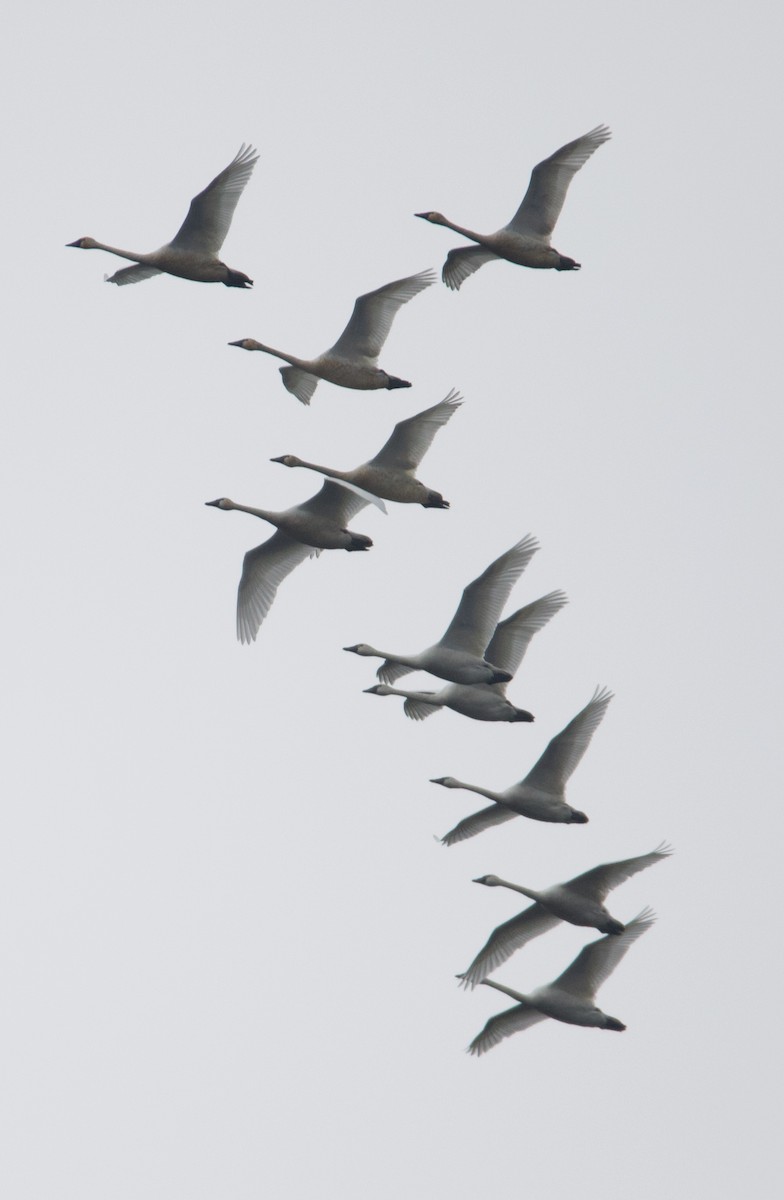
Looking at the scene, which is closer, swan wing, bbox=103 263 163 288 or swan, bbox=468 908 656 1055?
swan, bbox=468 908 656 1055

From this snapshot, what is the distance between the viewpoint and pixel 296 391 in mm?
34469

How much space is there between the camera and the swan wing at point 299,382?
112ft

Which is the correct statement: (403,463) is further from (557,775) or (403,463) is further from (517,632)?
(557,775)

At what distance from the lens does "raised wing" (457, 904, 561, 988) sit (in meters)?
33.9

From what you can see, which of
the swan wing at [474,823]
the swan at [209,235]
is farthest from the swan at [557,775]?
the swan at [209,235]

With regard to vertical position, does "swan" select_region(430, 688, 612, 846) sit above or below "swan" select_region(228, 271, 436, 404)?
below

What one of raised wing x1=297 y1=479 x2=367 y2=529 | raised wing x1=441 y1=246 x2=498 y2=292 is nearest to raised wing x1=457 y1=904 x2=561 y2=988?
raised wing x1=297 y1=479 x2=367 y2=529

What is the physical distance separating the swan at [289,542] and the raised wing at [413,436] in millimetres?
782

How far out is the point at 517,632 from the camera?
3466cm

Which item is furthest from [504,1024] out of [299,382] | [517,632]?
[299,382]

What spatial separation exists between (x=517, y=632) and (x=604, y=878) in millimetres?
4768

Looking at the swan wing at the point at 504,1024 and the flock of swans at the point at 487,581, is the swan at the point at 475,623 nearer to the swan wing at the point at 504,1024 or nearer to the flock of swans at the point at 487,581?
the flock of swans at the point at 487,581

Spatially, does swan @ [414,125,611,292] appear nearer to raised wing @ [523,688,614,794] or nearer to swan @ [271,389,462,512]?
swan @ [271,389,462,512]

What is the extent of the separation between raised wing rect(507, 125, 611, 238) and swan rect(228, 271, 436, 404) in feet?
5.65
